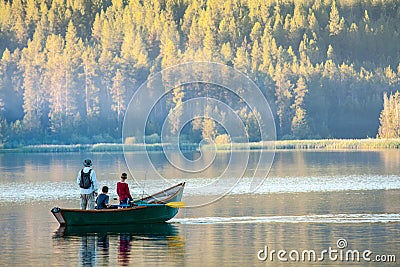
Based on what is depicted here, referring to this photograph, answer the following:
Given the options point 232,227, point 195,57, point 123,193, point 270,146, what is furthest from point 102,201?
point 195,57

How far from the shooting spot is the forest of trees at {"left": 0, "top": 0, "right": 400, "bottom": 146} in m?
118

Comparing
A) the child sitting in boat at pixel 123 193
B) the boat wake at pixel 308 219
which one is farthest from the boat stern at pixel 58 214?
the boat wake at pixel 308 219

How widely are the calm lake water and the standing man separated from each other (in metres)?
0.76

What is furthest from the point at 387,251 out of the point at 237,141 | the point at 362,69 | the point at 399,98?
the point at 362,69

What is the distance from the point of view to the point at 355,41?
509 ft

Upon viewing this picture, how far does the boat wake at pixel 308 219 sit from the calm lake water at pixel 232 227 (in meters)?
0.03

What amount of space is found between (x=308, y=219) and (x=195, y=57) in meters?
99.6

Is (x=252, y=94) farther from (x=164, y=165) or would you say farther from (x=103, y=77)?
(x=164, y=165)

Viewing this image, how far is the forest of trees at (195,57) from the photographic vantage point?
11775cm

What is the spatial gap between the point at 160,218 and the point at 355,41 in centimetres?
12693

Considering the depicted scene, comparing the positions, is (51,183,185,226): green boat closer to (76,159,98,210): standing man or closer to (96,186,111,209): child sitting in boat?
(96,186,111,209): child sitting in boat

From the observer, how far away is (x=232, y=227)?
30453 millimetres

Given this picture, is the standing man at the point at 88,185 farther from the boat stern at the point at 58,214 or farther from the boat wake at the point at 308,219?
the boat wake at the point at 308,219

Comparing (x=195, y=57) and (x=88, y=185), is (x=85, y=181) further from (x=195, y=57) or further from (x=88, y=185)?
(x=195, y=57)
